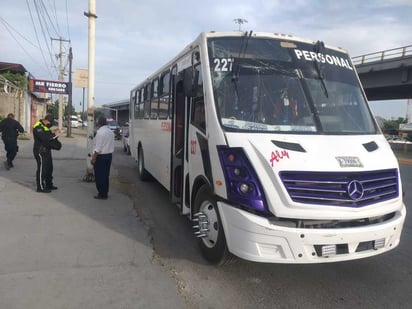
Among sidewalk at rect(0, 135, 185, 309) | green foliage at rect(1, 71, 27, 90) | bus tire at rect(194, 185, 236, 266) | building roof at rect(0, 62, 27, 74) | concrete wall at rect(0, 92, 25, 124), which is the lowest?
sidewalk at rect(0, 135, 185, 309)

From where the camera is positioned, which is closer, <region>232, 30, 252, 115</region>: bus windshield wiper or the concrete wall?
<region>232, 30, 252, 115</region>: bus windshield wiper

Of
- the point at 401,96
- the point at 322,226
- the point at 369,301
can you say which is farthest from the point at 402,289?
the point at 401,96

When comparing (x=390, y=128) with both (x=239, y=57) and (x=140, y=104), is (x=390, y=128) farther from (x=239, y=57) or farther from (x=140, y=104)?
(x=140, y=104)

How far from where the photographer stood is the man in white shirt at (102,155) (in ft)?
25.8

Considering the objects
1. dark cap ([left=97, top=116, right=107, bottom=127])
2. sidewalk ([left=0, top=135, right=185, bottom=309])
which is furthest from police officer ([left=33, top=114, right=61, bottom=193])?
dark cap ([left=97, top=116, right=107, bottom=127])

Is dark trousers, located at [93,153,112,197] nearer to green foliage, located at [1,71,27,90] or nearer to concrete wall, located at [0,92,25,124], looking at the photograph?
concrete wall, located at [0,92,25,124]

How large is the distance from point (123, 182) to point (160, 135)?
300 centimetres

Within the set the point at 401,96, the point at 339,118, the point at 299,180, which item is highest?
the point at 401,96

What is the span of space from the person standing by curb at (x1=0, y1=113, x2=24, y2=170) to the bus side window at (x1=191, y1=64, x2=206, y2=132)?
28.5 feet

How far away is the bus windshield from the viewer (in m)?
4.53

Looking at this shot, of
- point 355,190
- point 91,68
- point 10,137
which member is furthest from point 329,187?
point 10,137

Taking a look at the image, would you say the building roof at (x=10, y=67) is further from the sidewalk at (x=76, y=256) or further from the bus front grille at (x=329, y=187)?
the bus front grille at (x=329, y=187)

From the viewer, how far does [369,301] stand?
392cm

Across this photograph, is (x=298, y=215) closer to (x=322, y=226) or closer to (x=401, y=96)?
(x=322, y=226)
